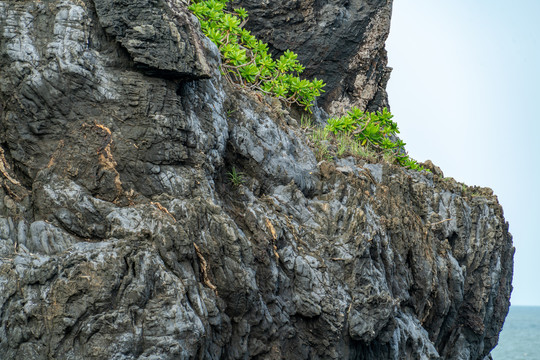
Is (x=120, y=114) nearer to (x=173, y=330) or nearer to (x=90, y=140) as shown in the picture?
(x=90, y=140)

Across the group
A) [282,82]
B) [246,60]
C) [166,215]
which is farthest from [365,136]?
[166,215]

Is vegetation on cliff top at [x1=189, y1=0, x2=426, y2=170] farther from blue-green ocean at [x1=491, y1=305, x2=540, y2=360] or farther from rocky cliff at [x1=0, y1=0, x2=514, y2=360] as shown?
blue-green ocean at [x1=491, y1=305, x2=540, y2=360]

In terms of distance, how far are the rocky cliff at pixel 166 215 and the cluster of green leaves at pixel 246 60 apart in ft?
3.16

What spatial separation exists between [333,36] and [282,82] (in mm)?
3617

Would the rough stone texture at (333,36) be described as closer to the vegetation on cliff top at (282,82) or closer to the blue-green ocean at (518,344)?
the vegetation on cliff top at (282,82)

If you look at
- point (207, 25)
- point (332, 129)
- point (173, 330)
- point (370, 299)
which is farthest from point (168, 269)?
point (332, 129)

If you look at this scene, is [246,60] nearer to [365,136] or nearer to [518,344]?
[365,136]

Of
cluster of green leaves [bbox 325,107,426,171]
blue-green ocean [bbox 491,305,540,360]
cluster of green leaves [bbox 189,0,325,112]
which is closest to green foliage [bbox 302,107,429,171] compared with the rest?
cluster of green leaves [bbox 325,107,426,171]

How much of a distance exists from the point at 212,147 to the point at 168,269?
2316 mm

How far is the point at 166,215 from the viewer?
7.49 meters

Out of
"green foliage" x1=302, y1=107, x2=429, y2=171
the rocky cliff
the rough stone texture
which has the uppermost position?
the rough stone texture

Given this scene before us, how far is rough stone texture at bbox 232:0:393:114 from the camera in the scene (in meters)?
15.8

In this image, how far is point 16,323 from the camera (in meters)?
→ 6.65

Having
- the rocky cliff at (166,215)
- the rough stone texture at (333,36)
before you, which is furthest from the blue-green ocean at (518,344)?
the rocky cliff at (166,215)
